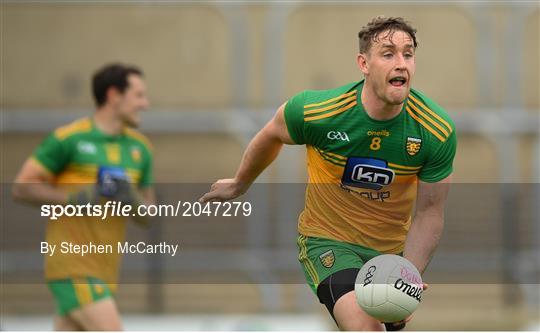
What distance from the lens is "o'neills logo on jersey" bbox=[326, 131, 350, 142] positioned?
6.66 metres

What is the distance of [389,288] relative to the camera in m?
6.30

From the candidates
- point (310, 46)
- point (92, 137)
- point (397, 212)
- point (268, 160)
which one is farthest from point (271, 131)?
point (310, 46)

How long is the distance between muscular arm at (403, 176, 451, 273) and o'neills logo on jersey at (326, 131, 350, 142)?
1.54 ft

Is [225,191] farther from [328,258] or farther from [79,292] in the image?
[79,292]

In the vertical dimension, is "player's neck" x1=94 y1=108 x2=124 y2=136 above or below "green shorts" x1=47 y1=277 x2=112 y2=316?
above

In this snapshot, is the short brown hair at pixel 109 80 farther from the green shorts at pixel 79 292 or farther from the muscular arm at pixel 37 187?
the green shorts at pixel 79 292

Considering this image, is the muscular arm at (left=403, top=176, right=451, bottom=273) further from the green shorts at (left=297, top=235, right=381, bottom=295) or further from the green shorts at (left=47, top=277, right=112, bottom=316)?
the green shorts at (left=47, top=277, right=112, bottom=316)

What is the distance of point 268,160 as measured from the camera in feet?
23.1

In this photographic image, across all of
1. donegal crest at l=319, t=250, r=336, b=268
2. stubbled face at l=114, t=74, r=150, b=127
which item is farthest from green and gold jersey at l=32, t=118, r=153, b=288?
donegal crest at l=319, t=250, r=336, b=268

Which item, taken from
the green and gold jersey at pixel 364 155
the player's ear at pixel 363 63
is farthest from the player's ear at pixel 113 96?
the player's ear at pixel 363 63

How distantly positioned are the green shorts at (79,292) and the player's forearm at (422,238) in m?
2.65

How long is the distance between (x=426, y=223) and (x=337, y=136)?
654 millimetres

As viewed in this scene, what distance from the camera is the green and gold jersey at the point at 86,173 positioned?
28.2 feet

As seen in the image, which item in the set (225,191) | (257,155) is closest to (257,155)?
(257,155)
